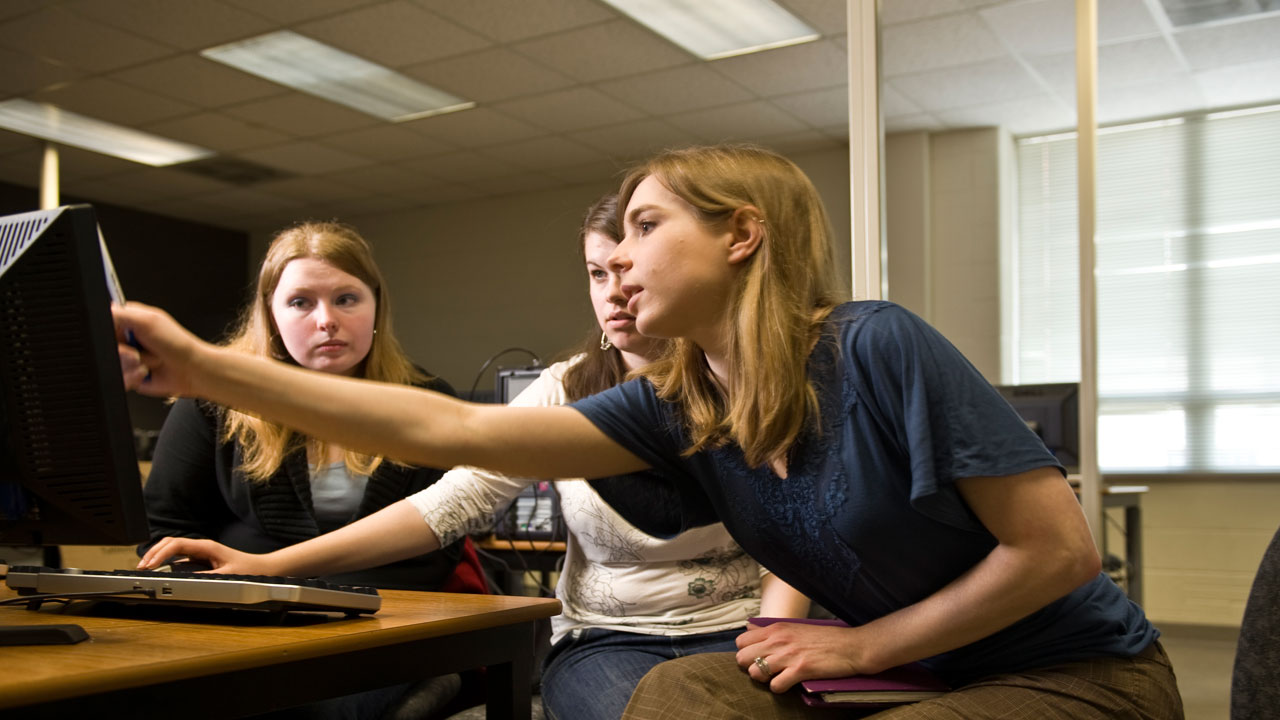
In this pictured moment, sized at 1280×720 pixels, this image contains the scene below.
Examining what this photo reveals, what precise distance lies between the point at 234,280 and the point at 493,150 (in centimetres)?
318

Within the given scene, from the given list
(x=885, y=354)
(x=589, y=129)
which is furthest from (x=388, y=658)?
(x=589, y=129)

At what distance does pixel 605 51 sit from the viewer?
499cm

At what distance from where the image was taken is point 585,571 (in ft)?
5.16

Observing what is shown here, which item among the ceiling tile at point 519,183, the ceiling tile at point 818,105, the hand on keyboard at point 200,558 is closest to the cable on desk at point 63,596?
the hand on keyboard at point 200,558

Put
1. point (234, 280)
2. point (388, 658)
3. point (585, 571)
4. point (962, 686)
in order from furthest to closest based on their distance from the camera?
1. point (234, 280)
2. point (585, 571)
3. point (962, 686)
4. point (388, 658)

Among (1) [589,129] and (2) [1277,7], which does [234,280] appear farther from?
(2) [1277,7]

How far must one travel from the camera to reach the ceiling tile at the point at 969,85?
5078 millimetres

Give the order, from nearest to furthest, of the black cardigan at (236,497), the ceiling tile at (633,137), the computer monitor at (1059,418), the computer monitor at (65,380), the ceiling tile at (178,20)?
the computer monitor at (65,380) → the black cardigan at (236,497) → the computer monitor at (1059,418) → the ceiling tile at (178,20) → the ceiling tile at (633,137)

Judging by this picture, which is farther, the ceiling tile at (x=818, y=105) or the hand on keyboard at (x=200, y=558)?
the ceiling tile at (x=818, y=105)

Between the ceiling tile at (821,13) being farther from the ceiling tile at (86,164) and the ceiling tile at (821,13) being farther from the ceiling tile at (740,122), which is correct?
the ceiling tile at (86,164)

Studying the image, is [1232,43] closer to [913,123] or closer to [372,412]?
Result: [913,123]

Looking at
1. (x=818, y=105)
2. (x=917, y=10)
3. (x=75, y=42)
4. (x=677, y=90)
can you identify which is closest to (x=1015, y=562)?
(x=917, y=10)

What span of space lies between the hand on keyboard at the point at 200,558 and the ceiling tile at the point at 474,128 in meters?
4.89

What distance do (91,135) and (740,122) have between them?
385cm
